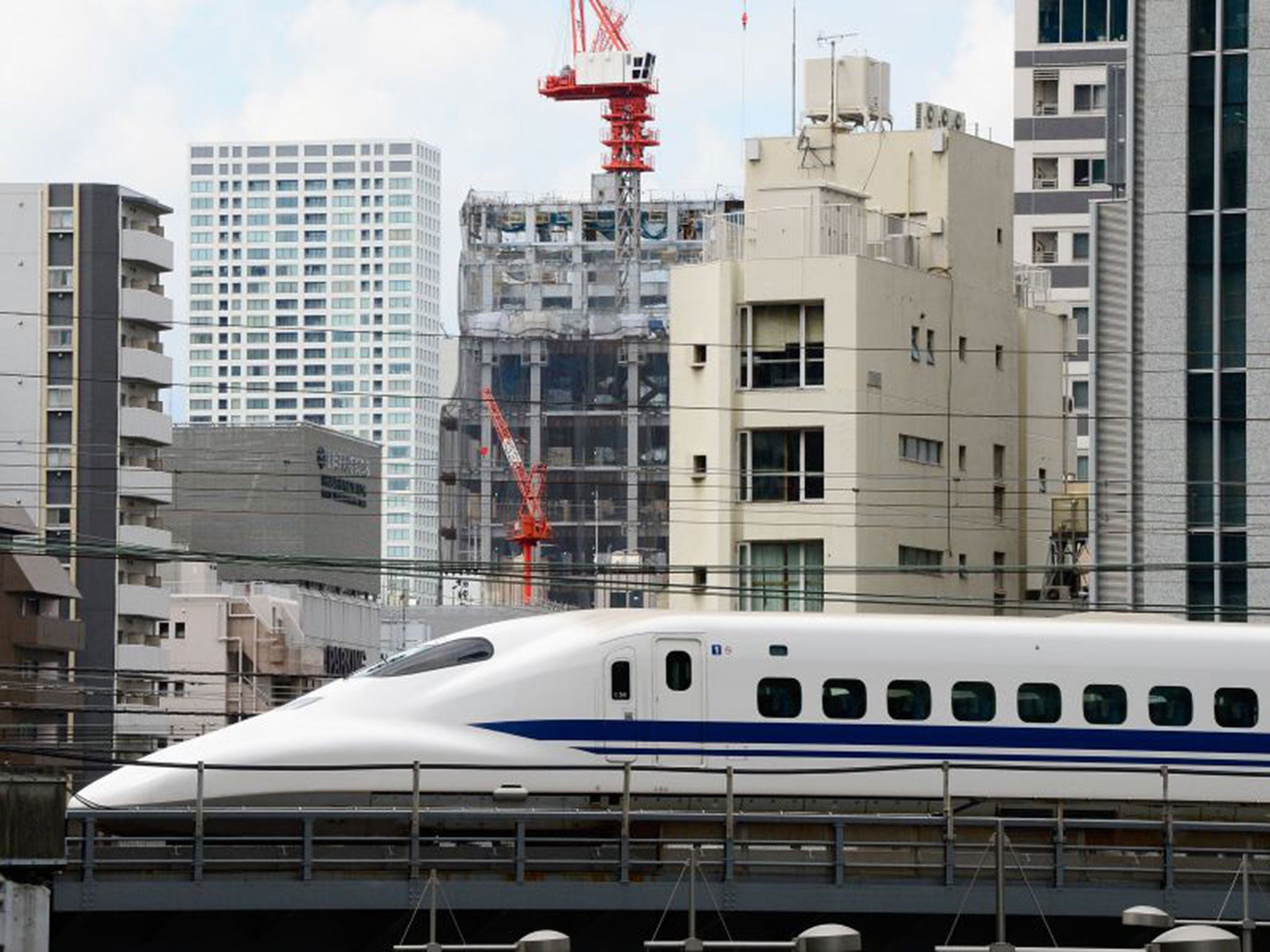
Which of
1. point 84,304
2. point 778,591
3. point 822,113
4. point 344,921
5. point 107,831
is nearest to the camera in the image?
point 344,921

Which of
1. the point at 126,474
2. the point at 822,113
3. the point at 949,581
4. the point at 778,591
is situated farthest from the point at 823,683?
the point at 126,474

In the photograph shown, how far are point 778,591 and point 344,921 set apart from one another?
166 feet

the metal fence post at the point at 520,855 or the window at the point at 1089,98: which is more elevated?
the window at the point at 1089,98

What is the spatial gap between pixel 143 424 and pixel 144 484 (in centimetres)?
338

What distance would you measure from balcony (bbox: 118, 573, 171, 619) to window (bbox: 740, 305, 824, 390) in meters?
96.8

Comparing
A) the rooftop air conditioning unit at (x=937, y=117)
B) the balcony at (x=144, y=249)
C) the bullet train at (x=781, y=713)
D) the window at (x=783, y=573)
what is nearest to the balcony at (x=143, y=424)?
the balcony at (x=144, y=249)

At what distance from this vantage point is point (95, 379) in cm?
18175

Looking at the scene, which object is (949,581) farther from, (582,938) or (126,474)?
(126,474)

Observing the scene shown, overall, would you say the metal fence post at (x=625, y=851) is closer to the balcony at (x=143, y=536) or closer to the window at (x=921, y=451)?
the window at (x=921, y=451)

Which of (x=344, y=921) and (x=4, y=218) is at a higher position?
(x=4, y=218)

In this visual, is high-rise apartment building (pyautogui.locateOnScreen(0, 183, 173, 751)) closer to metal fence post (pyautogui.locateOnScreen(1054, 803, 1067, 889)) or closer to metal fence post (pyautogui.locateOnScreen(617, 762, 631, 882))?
metal fence post (pyautogui.locateOnScreen(617, 762, 631, 882))

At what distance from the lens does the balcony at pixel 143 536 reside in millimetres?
178875

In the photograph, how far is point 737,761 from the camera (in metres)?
44.5

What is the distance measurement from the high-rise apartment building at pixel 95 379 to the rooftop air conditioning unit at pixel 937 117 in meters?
71.4
